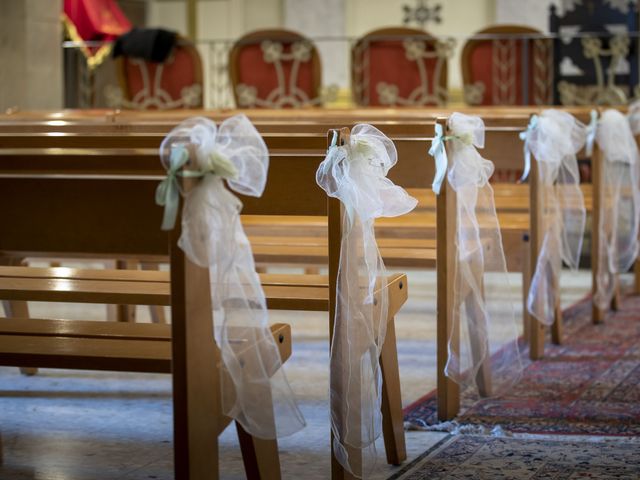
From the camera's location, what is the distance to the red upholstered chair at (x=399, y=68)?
6.95 m

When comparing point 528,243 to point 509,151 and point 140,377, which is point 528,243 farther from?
point 140,377

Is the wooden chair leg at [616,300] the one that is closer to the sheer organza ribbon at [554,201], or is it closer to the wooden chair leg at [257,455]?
the sheer organza ribbon at [554,201]

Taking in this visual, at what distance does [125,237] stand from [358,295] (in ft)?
1.64

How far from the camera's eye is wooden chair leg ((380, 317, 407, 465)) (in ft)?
8.82

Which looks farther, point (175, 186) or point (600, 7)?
point (600, 7)

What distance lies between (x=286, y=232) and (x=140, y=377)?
26.1 inches

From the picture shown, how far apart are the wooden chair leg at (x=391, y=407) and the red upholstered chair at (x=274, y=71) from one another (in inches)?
171

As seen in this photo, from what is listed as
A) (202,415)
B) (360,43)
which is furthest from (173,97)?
(202,415)

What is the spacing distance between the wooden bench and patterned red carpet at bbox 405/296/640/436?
2.79 ft

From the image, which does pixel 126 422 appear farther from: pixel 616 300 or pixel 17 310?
A: pixel 616 300

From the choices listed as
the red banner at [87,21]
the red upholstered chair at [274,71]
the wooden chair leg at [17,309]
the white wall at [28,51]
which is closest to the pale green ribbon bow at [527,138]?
the wooden chair leg at [17,309]

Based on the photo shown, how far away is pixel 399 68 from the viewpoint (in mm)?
7055

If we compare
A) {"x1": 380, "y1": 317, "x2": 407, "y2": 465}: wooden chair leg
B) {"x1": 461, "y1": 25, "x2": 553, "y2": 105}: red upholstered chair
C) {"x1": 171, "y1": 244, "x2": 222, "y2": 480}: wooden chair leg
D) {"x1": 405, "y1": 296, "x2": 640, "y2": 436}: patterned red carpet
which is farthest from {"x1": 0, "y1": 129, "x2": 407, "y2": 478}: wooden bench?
{"x1": 461, "y1": 25, "x2": 553, "y2": 105}: red upholstered chair

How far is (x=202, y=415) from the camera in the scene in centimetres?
203
